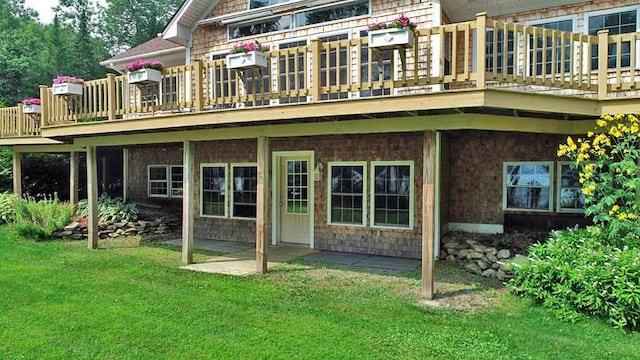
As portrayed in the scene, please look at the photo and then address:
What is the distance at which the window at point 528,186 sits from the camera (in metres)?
8.93

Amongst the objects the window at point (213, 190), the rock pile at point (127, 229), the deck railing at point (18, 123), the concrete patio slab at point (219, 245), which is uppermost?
the deck railing at point (18, 123)

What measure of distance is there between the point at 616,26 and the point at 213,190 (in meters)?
9.81

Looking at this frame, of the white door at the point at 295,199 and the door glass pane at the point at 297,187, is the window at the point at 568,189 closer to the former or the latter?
the white door at the point at 295,199

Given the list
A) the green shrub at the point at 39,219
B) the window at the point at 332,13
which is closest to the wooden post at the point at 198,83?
the window at the point at 332,13

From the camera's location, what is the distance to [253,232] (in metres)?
11.3

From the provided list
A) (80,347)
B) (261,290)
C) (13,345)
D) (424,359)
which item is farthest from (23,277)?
(424,359)

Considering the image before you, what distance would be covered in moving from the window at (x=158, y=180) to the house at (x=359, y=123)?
2492mm

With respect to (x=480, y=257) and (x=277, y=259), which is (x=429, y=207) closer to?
(x=480, y=257)

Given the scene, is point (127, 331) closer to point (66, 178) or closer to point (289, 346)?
point (289, 346)

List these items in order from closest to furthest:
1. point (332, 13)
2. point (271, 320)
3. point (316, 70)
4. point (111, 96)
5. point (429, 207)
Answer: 1. point (271, 320)
2. point (429, 207)
3. point (316, 70)
4. point (111, 96)
5. point (332, 13)

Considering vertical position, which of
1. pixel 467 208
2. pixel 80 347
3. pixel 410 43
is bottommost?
pixel 80 347

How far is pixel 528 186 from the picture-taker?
29.8 feet

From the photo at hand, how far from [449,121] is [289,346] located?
3695mm

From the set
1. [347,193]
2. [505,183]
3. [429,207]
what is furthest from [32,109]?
[505,183]
